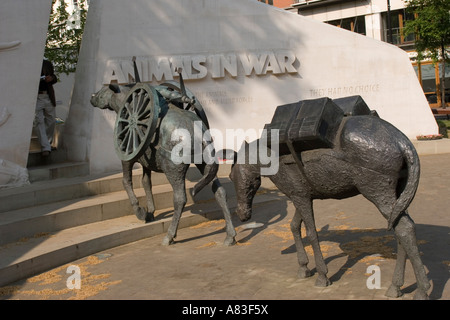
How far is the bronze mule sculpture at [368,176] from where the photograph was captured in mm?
4523

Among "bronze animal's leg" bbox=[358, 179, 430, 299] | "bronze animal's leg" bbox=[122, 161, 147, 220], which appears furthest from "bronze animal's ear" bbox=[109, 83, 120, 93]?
"bronze animal's leg" bbox=[358, 179, 430, 299]

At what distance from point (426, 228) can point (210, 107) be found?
6.62m

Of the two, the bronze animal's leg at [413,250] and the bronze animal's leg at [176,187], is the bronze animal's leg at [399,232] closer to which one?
the bronze animal's leg at [413,250]

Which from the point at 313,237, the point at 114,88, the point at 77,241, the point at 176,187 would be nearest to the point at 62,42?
the point at 114,88

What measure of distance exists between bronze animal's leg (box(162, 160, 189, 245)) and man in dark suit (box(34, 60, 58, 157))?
14.6 feet

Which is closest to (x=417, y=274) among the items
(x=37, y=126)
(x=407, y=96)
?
(x=37, y=126)

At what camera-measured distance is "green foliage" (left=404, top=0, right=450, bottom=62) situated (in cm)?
2320

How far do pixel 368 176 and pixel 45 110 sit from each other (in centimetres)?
830

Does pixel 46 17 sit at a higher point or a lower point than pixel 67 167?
higher

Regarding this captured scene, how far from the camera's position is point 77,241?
23.2 feet

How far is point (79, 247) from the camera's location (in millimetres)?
6965

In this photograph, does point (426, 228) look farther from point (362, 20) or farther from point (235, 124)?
point (362, 20)

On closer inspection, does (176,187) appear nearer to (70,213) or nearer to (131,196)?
(131,196)

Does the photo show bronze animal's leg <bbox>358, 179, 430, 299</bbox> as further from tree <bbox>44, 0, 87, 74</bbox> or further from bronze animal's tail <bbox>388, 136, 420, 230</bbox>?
tree <bbox>44, 0, 87, 74</bbox>
